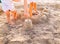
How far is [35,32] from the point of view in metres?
1.26

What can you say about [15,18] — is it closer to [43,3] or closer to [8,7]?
A: [8,7]

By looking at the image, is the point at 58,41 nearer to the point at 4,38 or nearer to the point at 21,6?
the point at 4,38

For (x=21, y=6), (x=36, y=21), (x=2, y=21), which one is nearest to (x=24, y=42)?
(x=36, y=21)

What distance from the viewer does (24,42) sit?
3.72ft

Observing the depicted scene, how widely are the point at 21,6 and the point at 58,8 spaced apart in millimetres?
428

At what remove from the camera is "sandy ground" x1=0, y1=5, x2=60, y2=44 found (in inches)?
45.7

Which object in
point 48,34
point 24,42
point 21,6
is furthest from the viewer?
point 21,6

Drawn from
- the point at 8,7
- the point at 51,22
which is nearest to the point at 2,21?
the point at 8,7

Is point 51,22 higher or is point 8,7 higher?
point 8,7

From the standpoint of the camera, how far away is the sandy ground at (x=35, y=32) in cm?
116

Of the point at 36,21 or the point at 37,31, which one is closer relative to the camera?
the point at 37,31

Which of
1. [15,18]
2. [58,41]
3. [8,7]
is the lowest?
[58,41]

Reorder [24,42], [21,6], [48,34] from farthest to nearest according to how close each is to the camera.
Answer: [21,6] < [48,34] < [24,42]

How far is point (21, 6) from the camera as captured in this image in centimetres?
188
